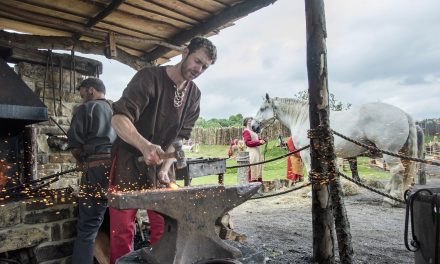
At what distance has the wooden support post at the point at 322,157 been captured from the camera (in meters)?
3.31

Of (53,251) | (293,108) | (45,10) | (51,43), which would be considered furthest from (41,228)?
(293,108)

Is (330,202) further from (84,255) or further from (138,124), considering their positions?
(84,255)

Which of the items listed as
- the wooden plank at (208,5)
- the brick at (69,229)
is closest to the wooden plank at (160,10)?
the wooden plank at (208,5)

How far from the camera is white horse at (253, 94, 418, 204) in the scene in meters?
7.06

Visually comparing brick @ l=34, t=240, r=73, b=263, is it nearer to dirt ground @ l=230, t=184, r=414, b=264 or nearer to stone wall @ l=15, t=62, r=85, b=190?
stone wall @ l=15, t=62, r=85, b=190

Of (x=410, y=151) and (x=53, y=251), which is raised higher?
(x=410, y=151)

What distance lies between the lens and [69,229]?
3387 millimetres

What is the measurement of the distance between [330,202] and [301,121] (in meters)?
5.07

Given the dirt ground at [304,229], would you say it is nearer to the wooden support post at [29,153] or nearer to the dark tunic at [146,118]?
the dark tunic at [146,118]

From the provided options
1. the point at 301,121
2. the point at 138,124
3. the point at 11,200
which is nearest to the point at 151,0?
the point at 138,124

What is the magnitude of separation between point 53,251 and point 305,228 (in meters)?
3.90

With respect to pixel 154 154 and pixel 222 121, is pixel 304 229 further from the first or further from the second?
pixel 222 121

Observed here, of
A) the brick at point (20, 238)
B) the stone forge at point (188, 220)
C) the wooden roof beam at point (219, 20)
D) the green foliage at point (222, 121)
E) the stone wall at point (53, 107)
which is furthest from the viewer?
the green foliage at point (222, 121)

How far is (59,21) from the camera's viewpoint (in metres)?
4.25
